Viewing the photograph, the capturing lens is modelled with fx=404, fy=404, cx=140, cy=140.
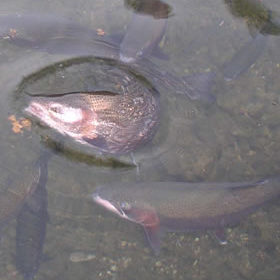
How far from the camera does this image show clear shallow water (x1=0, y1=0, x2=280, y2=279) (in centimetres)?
423

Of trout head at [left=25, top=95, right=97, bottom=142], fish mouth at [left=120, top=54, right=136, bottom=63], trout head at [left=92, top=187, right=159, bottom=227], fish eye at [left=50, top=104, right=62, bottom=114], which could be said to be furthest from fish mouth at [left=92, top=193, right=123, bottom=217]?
fish mouth at [left=120, top=54, right=136, bottom=63]

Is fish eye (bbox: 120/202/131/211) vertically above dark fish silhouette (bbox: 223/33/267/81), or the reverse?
dark fish silhouette (bbox: 223/33/267/81)

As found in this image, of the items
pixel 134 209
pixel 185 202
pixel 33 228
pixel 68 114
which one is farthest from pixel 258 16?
pixel 33 228

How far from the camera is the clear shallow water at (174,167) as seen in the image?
4.23 metres

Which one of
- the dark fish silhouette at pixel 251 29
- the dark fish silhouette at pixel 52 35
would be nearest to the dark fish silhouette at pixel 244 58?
the dark fish silhouette at pixel 251 29

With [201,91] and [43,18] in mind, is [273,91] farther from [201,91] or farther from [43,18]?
[43,18]

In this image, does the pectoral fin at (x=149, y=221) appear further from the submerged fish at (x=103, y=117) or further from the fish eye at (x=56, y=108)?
the fish eye at (x=56, y=108)

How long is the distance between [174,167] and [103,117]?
40.4 inches

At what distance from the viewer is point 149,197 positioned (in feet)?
13.3

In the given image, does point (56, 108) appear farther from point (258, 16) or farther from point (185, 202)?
point (258, 16)

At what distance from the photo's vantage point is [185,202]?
4016mm

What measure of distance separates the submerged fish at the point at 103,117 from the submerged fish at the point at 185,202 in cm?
52

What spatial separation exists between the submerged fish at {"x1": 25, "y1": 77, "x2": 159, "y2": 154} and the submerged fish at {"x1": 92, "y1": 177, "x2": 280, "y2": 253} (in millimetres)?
519

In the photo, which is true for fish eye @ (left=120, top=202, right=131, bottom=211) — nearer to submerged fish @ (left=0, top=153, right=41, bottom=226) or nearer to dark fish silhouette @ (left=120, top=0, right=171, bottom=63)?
submerged fish @ (left=0, top=153, right=41, bottom=226)
